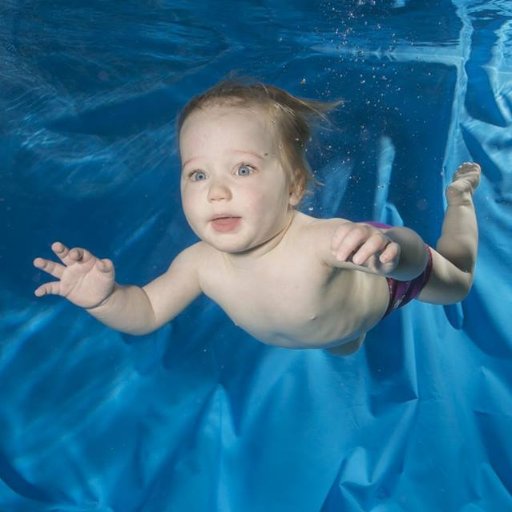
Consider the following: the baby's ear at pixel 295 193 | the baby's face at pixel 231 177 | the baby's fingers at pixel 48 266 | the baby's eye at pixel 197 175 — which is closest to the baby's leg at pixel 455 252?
the baby's ear at pixel 295 193

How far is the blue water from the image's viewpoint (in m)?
3.50

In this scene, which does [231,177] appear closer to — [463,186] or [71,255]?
[71,255]

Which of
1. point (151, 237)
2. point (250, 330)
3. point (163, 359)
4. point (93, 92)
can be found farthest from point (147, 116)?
point (250, 330)

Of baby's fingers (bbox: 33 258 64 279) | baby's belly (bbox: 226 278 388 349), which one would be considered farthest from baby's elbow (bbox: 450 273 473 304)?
baby's fingers (bbox: 33 258 64 279)

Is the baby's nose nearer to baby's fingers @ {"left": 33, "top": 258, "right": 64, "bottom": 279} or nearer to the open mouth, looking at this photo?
the open mouth

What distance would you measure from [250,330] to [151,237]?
206 cm

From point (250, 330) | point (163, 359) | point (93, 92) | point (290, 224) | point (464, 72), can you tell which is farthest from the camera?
point (464, 72)

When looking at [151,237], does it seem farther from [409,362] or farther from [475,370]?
[475,370]

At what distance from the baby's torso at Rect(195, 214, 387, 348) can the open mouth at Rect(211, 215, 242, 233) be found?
1.14 feet

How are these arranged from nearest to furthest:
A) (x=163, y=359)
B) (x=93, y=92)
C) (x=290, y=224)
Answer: (x=290, y=224), (x=163, y=359), (x=93, y=92)

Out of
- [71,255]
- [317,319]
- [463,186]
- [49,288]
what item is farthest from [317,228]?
[463,186]

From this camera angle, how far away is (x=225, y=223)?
6.66 ft

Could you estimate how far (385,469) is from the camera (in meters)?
3.45

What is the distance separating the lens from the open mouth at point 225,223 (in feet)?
6.60
